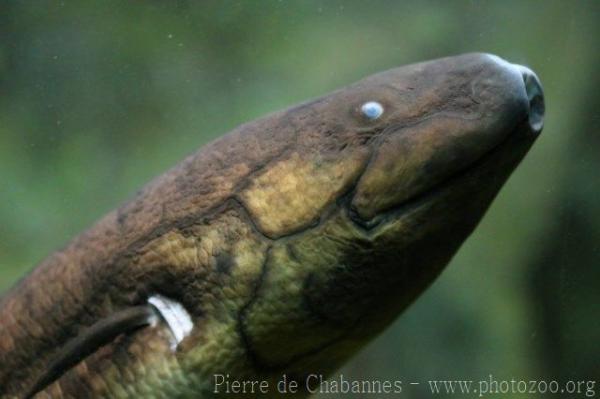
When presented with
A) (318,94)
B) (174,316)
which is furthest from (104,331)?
(318,94)

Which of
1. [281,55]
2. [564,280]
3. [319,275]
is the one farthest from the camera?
[281,55]

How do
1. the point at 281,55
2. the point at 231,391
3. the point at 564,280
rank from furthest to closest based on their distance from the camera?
the point at 281,55
the point at 564,280
the point at 231,391

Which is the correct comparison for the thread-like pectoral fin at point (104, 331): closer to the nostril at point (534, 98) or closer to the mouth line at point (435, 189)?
the mouth line at point (435, 189)

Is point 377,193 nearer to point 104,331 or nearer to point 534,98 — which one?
point 534,98

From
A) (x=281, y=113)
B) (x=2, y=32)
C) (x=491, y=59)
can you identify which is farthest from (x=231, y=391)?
(x=2, y=32)

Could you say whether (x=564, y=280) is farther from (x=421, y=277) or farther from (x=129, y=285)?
(x=129, y=285)

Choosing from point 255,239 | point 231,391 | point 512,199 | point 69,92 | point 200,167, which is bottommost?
point 512,199
